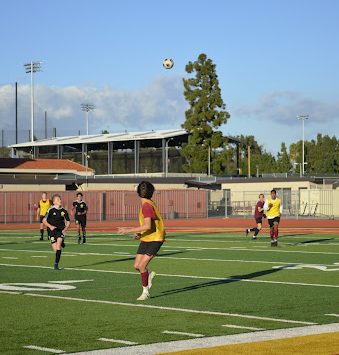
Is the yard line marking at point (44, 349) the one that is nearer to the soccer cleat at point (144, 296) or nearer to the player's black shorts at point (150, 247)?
the player's black shorts at point (150, 247)

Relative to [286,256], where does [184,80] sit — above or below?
above

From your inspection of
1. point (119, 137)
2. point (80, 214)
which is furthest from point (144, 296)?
point (119, 137)

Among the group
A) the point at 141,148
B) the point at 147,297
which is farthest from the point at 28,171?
the point at 147,297

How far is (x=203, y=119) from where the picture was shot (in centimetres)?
8894

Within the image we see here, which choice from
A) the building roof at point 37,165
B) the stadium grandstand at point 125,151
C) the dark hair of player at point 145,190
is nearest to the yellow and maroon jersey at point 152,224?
the dark hair of player at point 145,190

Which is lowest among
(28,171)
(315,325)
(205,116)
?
(315,325)

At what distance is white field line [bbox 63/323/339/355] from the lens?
1010 cm

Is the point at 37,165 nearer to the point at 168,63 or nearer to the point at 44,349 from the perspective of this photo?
the point at 168,63

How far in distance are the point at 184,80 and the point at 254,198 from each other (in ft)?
75.8

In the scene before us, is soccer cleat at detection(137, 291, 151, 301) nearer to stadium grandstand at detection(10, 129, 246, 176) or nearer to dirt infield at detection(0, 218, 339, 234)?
dirt infield at detection(0, 218, 339, 234)

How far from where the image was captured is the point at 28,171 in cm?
8138

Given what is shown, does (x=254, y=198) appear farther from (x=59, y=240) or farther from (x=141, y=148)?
(x=59, y=240)

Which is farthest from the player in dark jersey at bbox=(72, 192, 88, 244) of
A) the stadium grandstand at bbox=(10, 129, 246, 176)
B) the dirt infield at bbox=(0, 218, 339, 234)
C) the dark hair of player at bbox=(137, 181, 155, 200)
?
the stadium grandstand at bbox=(10, 129, 246, 176)

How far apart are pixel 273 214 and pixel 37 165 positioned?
56756mm
